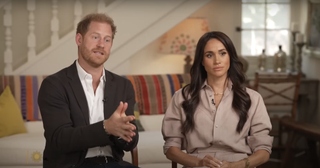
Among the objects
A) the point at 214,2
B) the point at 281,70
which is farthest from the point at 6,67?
the point at 281,70

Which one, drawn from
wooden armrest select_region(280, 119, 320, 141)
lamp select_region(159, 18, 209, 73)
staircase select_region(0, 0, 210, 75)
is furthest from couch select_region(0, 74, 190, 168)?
wooden armrest select_region(280, 119, 320, 141)

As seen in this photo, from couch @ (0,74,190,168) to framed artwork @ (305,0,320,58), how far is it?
162 cm

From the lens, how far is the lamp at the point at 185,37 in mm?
5055

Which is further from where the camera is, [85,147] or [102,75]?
[102,75]

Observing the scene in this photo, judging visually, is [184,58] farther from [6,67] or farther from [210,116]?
[210,116]

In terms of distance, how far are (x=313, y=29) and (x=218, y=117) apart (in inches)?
126

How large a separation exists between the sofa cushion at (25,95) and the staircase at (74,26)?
14.0 inches

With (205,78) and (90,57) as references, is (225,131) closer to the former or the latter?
(205,78)

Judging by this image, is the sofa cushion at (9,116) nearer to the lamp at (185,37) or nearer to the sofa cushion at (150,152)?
the sofa cushion at (150,152)

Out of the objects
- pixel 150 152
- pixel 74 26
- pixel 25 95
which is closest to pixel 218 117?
pixel 150 152

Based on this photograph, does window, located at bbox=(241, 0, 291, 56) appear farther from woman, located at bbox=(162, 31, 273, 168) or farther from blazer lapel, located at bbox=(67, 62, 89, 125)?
blazer lapel, located at bbox=(67, 62, 89, 125)

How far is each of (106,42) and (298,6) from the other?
375cm

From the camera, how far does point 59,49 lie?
431cm

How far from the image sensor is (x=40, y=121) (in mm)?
3936
